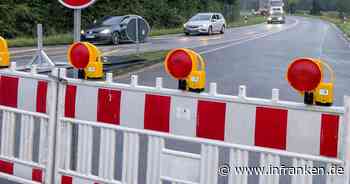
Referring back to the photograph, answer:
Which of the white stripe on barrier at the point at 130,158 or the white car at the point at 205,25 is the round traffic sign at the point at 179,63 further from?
the white car at the point at 205,25

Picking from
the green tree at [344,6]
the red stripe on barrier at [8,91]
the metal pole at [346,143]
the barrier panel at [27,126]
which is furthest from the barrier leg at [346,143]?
the green tree at [344,6]

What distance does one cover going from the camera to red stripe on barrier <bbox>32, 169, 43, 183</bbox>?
17.9ft

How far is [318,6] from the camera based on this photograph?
5581 inches

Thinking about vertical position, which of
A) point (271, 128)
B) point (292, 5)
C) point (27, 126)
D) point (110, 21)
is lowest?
point (27, 126)

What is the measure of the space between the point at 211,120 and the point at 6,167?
2.15 meters

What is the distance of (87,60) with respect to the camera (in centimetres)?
529

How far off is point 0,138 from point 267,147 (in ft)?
8.84

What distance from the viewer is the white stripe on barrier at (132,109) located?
16.3ft

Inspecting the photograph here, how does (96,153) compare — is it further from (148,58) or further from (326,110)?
(148,58)

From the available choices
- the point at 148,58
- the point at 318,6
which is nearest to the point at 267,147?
the point at 148,58

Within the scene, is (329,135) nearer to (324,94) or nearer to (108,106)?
(324,94)

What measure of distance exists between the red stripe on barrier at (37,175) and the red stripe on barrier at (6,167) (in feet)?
1.08

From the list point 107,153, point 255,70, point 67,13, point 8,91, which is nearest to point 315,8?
point 67,13

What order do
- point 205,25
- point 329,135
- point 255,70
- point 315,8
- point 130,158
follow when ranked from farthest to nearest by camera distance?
point 315,8
point 205,25
point 255,70
point 130,158
point 329,135
